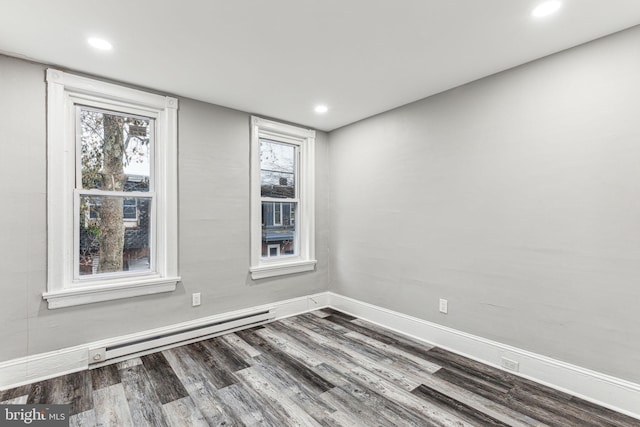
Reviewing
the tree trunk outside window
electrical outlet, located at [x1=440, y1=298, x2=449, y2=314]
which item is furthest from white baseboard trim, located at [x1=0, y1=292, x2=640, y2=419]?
the tree trunk outside window

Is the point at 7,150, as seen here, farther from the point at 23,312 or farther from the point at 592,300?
the point at 592,300

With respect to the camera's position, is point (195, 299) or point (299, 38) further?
point (195, 299)

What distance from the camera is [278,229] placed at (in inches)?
154

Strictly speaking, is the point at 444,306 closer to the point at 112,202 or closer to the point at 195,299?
the point at 195,299

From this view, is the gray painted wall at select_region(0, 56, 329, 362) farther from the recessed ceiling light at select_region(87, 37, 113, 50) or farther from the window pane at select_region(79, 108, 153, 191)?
the recessed ceiling light at select_region(87, 37, 113, 50)


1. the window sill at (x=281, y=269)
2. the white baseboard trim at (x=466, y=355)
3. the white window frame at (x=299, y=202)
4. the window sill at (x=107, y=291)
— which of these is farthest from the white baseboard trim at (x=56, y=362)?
the white window frame at (x=299, y=202)

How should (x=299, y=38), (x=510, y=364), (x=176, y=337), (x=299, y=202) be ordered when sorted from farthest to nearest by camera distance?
(x=299, y=202)
(x=176, y=337)
(x=510, y=364)
(x=299, y=38)

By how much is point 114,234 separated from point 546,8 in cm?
364

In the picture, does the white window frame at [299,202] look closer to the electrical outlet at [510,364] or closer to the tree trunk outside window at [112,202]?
the tree trunk outside window at [112,202]

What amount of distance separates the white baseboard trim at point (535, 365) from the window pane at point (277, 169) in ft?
6.39

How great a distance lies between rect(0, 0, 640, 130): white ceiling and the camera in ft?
5.76

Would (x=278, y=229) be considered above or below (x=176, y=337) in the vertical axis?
above

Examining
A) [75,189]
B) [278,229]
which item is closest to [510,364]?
[278,229]

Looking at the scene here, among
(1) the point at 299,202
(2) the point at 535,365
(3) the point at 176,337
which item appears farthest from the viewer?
(1) the point at 299,202
